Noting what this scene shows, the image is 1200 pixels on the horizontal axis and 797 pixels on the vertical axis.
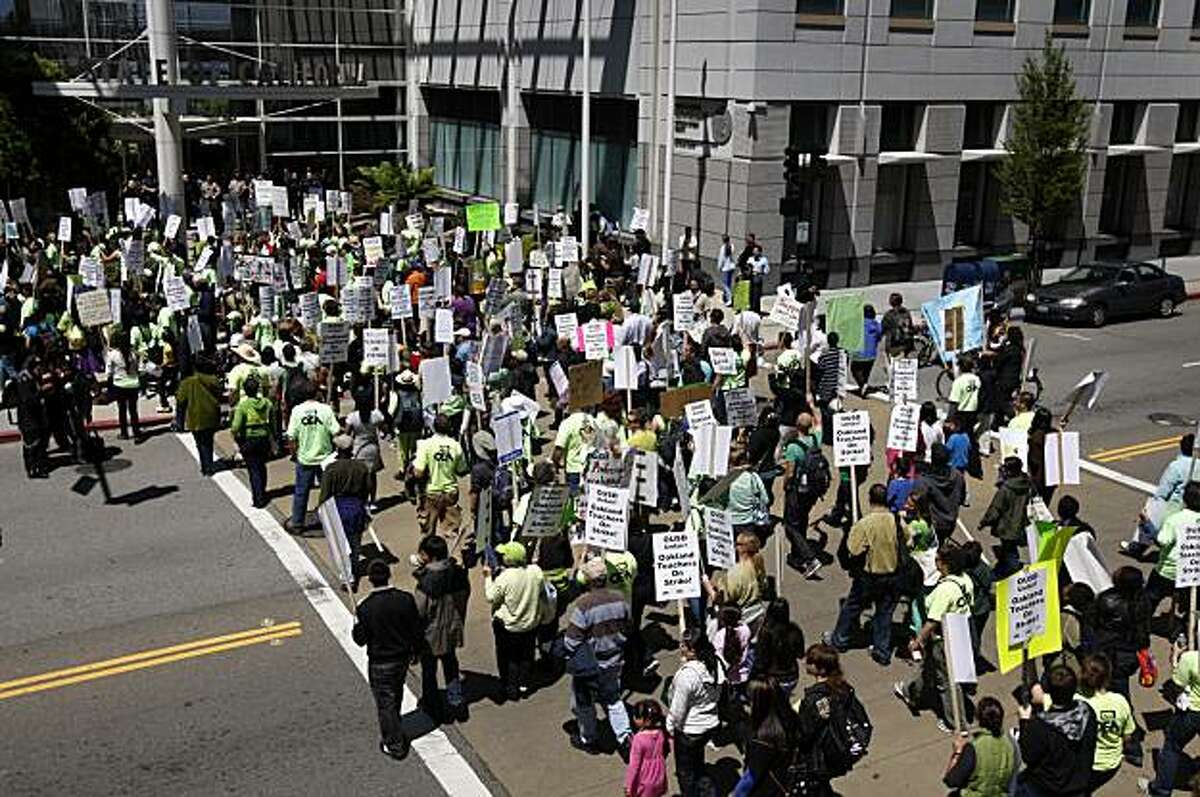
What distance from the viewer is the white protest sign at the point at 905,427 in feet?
42.4

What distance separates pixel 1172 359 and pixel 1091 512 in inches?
389

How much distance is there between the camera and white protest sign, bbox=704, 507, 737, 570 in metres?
9.81

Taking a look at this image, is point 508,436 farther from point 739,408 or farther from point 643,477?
point 739,408

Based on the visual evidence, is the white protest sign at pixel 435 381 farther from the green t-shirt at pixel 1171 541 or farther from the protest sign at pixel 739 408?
the green t-shirt at pixel 1171 541

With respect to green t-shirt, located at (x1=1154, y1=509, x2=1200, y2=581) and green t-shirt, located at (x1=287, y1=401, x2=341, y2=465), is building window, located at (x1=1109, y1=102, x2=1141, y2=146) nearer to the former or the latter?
green t-shirt, located at (x1=1154, y1=509, x2=1200, y2=581)

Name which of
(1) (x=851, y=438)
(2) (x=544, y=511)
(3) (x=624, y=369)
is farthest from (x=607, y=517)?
(3) (x=624, y=369)

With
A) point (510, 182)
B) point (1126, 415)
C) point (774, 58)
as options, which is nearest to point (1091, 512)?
point (1126, 415)

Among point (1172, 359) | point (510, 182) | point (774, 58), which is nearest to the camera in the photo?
point (1172, 359)

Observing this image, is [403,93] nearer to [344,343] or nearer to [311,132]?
[311,132]

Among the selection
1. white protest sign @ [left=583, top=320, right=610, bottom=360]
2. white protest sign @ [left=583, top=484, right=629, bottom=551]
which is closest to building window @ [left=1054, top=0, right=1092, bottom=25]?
white protest sign @ [left=583, top=320, right=610, bottom=360]

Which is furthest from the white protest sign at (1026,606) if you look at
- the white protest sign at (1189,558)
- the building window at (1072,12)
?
the building window at (1072,12)

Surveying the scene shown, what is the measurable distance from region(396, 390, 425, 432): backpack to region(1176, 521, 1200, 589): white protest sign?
8530 mm

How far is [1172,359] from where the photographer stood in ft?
75.2

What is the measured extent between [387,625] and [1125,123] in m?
31.9
